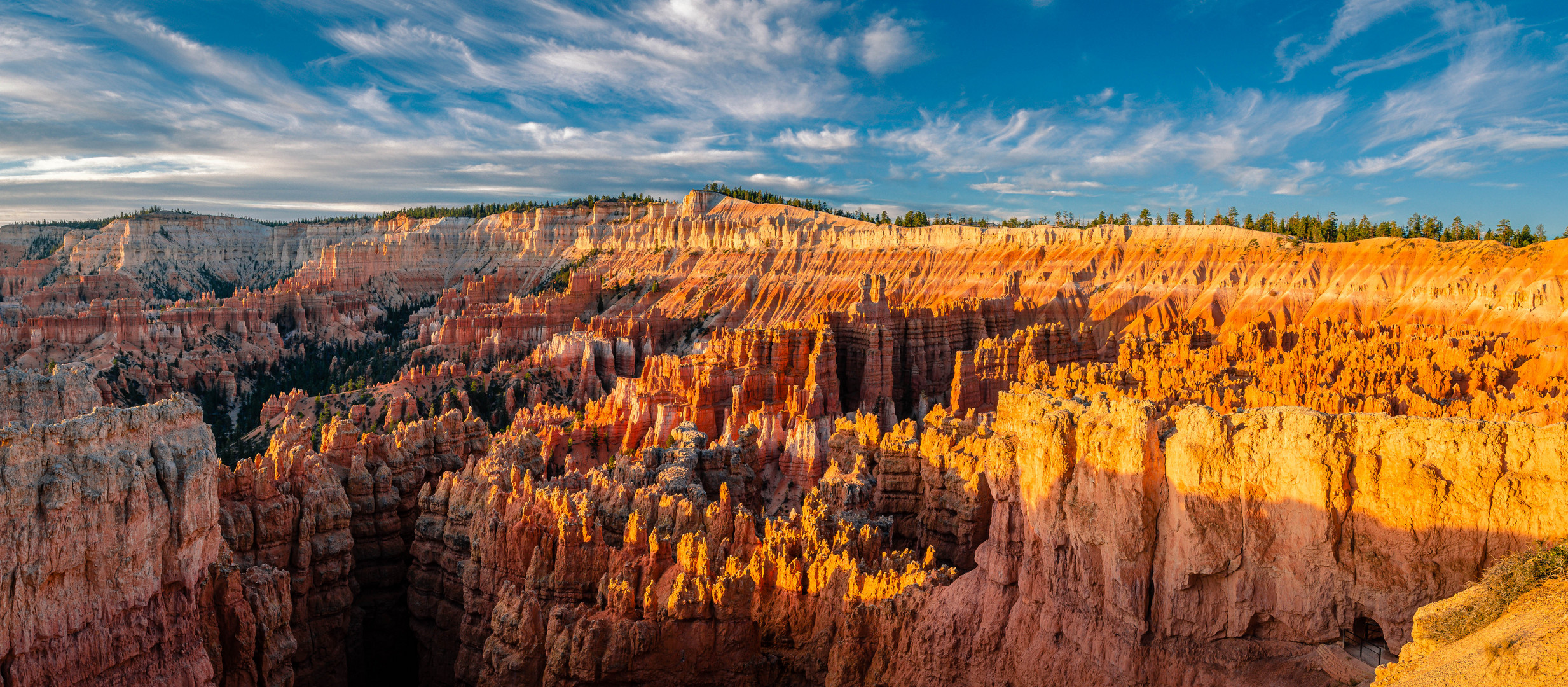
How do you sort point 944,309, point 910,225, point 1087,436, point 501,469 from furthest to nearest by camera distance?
point 910,225
point 944,309
point 501,469
point 1087,436

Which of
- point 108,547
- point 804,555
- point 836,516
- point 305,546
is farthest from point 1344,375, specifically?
point 108,547

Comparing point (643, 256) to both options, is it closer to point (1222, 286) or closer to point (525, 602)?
point (1222, 286)

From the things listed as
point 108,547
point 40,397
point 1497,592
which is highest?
point 1497,592

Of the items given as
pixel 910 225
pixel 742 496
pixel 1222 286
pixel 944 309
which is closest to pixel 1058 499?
pixel 742 496

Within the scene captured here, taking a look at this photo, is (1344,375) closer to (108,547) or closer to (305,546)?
(305,546)

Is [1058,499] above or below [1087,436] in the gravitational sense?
below

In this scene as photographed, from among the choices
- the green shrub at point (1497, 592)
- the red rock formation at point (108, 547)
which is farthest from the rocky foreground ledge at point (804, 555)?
the green shrub at point (1497, 592)

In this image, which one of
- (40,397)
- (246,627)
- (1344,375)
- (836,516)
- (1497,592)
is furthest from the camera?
(1344,375)

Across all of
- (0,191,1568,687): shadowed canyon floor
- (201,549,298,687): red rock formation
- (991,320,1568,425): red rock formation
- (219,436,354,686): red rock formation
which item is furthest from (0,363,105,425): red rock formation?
(991,320,1568,425): red rock formation

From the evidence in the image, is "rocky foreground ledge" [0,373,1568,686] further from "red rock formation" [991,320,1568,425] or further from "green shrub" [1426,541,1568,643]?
"red rock formation" [991,320,1568,425]

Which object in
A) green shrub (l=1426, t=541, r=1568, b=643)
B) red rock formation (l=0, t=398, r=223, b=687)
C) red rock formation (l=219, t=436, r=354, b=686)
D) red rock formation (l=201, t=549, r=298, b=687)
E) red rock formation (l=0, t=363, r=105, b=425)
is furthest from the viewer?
red rock formation (l=219, t=436, r=354, b=686)

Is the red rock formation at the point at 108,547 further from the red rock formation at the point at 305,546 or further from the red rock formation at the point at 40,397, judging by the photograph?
the red rock formation at the point at 305,546
